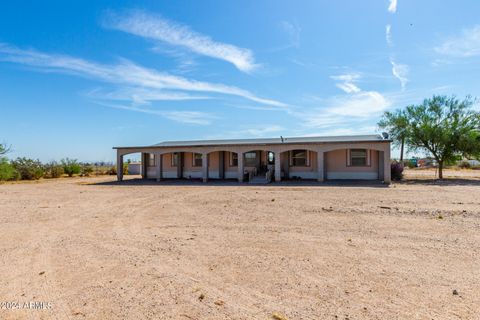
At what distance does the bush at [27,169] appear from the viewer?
2820 centimetres

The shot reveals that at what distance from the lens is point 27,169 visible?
28453 mm

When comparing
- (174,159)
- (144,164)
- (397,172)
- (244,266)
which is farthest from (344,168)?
(244,266)

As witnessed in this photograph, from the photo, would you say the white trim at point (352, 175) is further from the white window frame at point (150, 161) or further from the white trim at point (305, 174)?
the white window frame at point (150, 161)

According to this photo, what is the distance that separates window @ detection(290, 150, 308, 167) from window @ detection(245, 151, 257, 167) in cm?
305

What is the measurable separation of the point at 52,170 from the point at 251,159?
71.2 feet

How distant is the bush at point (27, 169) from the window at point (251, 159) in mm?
21173

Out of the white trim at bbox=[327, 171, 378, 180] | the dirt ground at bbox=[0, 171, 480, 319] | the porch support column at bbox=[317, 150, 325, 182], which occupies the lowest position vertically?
the dirt ground at bbox=[0, 171, 480, 319]

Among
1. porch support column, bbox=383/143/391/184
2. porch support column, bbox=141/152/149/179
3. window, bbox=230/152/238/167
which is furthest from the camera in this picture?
porch support column, bbox=141/152/149/179

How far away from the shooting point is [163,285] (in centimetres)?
414

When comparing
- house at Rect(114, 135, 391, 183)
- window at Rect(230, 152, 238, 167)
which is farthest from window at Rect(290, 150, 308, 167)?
window at Rect(230, 152, 238, 167)

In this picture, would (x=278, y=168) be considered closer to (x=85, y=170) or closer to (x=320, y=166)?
(x=320, y=166)

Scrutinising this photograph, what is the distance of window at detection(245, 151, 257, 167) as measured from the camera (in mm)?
24000

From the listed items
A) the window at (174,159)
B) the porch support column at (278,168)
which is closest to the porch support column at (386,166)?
the porch support column at (278,168)

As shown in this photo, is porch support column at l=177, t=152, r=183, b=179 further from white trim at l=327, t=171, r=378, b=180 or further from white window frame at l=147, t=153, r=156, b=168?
white trim at l=327, t=171, r=378, b=180
